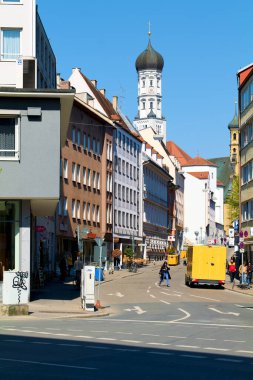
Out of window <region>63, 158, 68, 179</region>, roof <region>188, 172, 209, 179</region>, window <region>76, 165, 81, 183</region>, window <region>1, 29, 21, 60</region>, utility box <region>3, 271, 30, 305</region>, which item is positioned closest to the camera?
utility box <region>3, 271, 30, 305</region>

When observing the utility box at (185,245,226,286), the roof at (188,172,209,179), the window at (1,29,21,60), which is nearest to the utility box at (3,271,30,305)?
the window at (1,29,21,60)

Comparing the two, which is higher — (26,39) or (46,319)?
(26,39)

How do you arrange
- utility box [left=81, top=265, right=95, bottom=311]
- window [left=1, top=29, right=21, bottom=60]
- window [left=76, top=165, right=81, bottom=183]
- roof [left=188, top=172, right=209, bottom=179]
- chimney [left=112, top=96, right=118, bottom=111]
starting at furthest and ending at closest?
roof [left=188, top=172, right=209, bottom=179], chimney [left=112, top=96, right=118, bottom=111], window [left=76, top=165, right=81, bottom=183], window [left=1, top=29, right=21, bottom=60], utility box [left=81, top=265, right=95, bottom=311]

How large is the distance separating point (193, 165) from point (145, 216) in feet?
260

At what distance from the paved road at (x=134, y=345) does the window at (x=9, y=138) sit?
740 centimetres

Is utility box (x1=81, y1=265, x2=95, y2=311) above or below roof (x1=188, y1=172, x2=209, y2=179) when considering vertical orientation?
below

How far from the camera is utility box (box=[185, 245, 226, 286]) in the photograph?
50.2 metres

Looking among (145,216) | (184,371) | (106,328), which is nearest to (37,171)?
(106,328)

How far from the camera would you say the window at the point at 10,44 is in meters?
38.2

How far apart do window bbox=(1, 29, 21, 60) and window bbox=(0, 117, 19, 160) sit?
21.5ft

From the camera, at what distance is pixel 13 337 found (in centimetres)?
1800

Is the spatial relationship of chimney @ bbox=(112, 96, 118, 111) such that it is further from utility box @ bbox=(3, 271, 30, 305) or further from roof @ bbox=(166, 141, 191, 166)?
roof @ bbox=(166, 141, 191, 166)

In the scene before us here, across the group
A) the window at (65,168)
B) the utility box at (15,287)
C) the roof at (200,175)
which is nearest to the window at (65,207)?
the window at (65,168)

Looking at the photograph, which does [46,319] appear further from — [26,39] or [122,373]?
[26,39]
